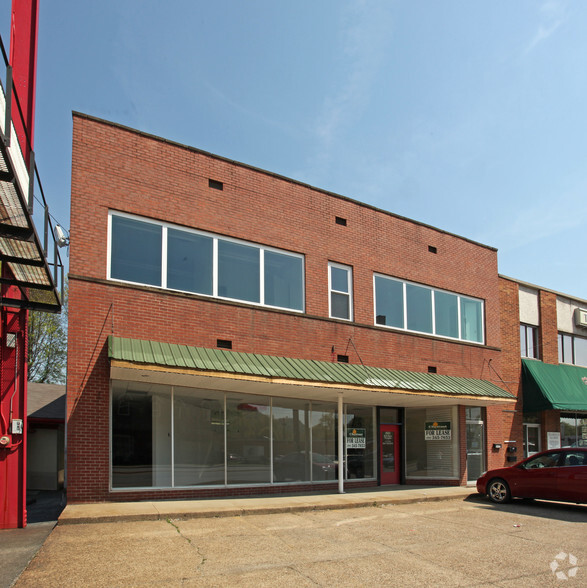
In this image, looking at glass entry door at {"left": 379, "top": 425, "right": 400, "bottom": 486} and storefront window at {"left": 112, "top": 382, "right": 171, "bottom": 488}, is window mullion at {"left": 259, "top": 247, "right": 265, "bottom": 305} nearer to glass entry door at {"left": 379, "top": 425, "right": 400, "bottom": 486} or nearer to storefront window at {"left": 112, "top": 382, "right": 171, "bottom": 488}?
storefront window at {"left": 112, "top": 382, "right": 171, "bottom": 488}

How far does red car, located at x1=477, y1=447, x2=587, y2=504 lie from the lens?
45.0ft

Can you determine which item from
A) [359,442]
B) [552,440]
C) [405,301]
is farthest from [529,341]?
[359,442]

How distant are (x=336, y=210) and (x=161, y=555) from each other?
11.5m

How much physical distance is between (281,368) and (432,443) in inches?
299

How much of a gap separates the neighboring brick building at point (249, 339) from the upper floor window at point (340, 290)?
52mm

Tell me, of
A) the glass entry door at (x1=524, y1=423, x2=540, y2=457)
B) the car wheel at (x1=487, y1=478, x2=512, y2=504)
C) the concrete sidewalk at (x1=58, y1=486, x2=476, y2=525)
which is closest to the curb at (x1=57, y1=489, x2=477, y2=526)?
the concrete sidewalk at (x1=58, y1=486, x2=476, y2=525)

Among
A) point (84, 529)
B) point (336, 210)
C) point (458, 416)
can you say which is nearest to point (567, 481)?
point (458, 416)

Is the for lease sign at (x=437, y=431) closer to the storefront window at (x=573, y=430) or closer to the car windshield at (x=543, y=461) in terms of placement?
the car windshield at (x=543, y=461)

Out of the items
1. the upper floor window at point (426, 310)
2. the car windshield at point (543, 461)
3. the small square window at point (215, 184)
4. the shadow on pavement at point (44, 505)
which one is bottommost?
the shadow on pavement at point (44, 505)

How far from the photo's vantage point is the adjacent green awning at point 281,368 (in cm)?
1250

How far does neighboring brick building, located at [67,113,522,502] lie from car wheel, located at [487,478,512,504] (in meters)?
2.76

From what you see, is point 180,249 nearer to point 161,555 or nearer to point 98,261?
point 98,261

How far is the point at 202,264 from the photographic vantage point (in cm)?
1481

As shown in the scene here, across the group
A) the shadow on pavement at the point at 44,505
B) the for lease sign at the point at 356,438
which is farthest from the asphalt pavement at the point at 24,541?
the for lease sign at the point at 356,438
